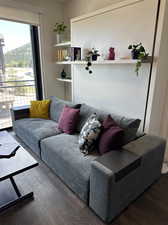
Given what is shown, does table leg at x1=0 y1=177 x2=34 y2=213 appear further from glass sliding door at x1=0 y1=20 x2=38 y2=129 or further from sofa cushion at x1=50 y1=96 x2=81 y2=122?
glass sliding door at x1=0 y1=20 x2=38 y2=129

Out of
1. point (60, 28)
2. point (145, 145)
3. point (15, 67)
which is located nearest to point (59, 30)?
point (60, 28)

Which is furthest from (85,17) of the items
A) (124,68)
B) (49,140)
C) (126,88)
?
(49,140)

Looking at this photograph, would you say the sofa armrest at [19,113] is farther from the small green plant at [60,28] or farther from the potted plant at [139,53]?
the potted plant at [139,53]

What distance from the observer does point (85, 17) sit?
8.79 feet

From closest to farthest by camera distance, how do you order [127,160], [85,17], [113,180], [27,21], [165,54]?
[113,180] → [127,160] → [165,54] → [85,17] → [27,21]

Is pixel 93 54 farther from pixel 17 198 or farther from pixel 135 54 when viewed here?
pixel 17 198

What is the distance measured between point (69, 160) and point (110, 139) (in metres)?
0.52

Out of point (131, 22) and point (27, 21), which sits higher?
point (27, 21)

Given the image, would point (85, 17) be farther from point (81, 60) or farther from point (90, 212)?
point (90, 212)

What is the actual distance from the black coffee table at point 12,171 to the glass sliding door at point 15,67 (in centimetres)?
193

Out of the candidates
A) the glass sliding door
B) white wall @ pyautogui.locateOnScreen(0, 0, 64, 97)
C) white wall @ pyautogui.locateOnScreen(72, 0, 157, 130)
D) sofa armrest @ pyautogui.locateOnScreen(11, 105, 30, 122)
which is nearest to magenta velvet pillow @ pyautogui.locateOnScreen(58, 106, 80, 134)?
white wall @ pyautogui.locateOnScreen(72, 0, 157, 130)

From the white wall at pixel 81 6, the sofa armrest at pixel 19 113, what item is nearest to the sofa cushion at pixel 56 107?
the sofa armrest at pixel 19 113

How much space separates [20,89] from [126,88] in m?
2.60

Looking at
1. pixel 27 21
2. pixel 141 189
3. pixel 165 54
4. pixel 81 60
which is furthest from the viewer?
pixel 27 21
